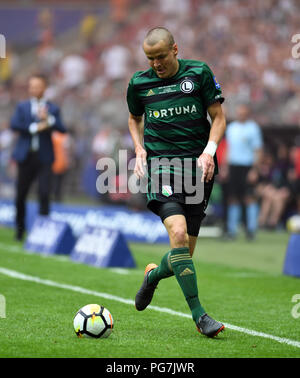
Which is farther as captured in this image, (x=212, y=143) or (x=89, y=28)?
(x=89, y=28)

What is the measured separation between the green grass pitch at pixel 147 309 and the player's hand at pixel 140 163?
123 centimetres

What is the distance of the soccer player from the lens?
20.9ft

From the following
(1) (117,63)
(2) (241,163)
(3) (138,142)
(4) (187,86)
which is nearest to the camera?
(4) (187,86)

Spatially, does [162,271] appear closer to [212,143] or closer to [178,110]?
[212,143]

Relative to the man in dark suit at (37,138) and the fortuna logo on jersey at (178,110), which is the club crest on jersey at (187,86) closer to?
the fortuna logo on jersey at (178,110)

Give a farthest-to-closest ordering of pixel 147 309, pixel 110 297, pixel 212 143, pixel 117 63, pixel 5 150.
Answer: pixel 5 150, pixel 117 63, pixel 110 297, pixel 147 309, pixel 212 143


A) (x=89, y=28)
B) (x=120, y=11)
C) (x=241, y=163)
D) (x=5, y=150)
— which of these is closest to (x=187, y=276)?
(x=241, y=163)

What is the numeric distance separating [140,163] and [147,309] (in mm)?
1684

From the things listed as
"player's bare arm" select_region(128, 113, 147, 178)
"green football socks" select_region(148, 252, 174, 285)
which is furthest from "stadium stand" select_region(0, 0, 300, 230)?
"green football socks" select_region(148, 252, 174, 285)

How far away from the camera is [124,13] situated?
3161 cm

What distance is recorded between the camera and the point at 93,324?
6.06 metres
